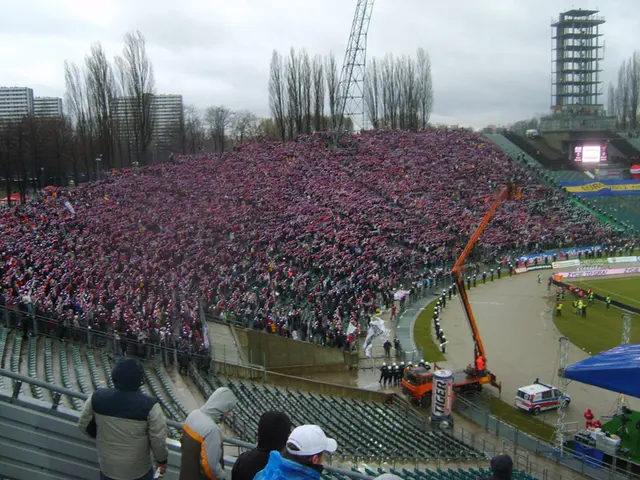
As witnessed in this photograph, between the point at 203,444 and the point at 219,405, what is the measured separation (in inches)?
11.9

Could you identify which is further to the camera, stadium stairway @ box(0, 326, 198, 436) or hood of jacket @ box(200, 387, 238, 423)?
stadium stairway @ box(0, 326, 198, 436)

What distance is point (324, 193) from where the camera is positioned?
43.9 metres

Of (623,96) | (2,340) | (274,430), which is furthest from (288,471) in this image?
(623,96)

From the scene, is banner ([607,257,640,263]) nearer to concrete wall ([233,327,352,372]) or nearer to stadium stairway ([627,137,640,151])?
concrete wall ([233,327,352,372])

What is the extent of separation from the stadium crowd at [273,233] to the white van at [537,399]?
718 cm

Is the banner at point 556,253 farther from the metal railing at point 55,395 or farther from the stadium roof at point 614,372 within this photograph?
the metal railing at point 55,395

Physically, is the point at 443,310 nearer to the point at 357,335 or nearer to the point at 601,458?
Answer: the point at 357,335

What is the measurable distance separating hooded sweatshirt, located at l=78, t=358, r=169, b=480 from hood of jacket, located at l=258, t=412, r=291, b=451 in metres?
1.18

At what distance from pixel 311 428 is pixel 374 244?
109 ft

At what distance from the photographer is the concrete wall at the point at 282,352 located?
22547 mm

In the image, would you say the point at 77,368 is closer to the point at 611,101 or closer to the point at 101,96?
the point at 101,96

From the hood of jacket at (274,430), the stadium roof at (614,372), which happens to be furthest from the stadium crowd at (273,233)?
the hood of jacket at (274,430)

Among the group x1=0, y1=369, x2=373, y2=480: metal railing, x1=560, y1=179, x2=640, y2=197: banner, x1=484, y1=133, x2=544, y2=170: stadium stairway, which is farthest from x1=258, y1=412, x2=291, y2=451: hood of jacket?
Answer: x1=484, y1=133, x2=544, y2=170: stadium stairway

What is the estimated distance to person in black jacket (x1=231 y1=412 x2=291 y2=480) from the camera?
12.8 feet
